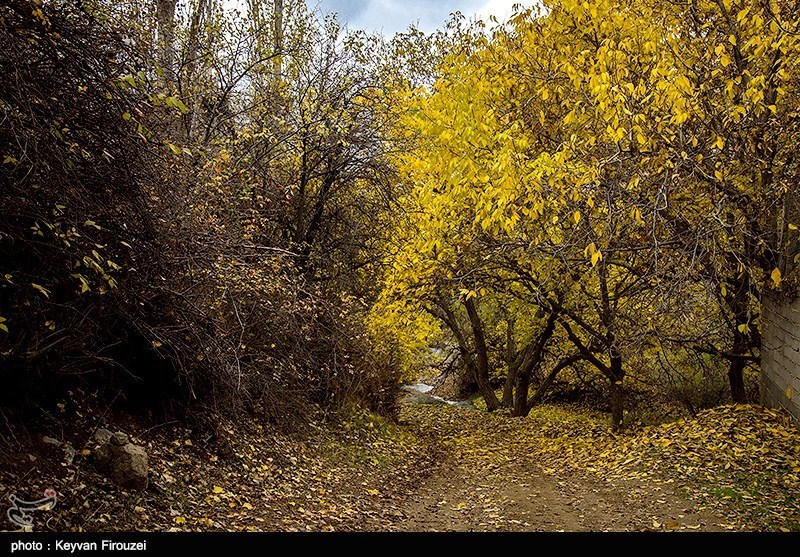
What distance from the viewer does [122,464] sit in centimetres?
512

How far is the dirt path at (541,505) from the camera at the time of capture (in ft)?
20.4

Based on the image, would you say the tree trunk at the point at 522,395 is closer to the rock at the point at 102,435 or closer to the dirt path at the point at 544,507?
the dirt path at the point at 544,507

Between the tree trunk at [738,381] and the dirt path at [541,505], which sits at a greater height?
the tree trunk at [738,381]

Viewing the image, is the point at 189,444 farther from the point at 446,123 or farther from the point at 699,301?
the point at 699,301

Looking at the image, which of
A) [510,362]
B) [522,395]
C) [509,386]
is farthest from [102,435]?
[509,386]

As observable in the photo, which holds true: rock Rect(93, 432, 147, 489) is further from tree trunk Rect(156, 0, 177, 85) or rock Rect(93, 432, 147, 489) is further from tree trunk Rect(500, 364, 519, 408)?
tree trunk Rect(500, 364, 519, 408)

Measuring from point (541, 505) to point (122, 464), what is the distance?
4781mm

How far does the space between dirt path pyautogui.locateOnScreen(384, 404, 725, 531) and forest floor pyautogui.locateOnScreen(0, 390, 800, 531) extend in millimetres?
23

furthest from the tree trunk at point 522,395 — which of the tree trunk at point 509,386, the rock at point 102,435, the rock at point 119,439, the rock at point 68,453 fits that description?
the rock at point 68,453

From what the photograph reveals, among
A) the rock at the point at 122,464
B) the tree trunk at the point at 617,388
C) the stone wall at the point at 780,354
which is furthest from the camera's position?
the tree trunk at the point at 617,388

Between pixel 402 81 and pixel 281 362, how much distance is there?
7.47 metres

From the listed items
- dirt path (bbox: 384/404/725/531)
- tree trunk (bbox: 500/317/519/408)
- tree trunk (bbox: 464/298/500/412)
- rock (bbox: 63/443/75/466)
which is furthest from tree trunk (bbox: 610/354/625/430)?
rock (bbox: 63/443/75/466)

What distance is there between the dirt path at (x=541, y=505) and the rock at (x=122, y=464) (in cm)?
261

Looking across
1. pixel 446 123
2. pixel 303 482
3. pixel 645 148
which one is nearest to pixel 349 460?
pixel 303 482
